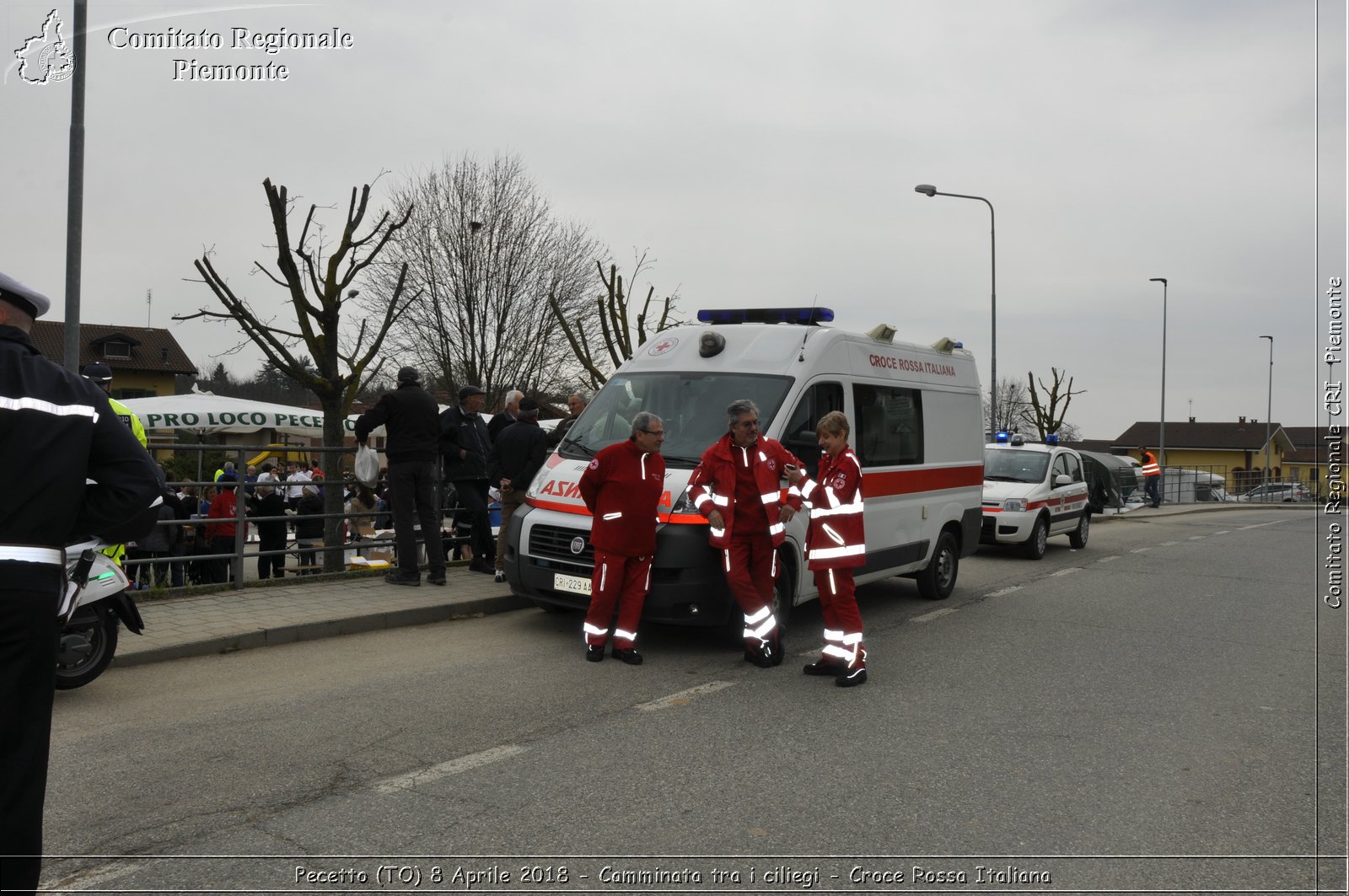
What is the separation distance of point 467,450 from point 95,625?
4.71 meters

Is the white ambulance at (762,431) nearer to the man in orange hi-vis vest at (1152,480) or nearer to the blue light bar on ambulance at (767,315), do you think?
the blue light bar on ambulance at (767,315)

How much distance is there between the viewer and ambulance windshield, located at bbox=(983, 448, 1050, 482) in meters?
16.5

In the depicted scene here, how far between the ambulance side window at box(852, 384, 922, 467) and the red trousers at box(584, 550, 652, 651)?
2478 millimetres

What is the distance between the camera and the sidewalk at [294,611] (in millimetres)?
7504

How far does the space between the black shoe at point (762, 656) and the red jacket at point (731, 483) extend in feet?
2.33

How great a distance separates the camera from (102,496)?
10.2 feet

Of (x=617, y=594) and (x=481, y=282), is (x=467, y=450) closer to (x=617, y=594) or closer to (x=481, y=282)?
(x=617, y=594)

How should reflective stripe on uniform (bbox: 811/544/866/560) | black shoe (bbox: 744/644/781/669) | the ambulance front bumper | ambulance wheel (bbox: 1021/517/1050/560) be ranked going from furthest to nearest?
1. ambulance wheel (bbox: 1021/517/1050/560)
2. the ambulance front bumper
3. black shoe (bbox: 744/644/781/669)
4. reflective stripe on uniform (bbox: 811/544/866/560)

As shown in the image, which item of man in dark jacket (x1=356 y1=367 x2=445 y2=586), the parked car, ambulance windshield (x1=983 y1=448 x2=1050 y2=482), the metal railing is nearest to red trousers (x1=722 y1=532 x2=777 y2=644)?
man in dark jacket (x1=356 y1=367 x2=445 y2=586)

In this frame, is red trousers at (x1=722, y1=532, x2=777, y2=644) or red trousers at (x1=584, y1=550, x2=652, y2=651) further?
red trousers at (x1=584, y1=550, x2=652, y2=651)

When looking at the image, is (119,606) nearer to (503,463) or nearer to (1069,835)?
(503,463)

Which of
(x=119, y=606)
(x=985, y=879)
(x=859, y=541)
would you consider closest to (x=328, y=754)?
(x=119, y=606)

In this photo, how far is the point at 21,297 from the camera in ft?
9.75

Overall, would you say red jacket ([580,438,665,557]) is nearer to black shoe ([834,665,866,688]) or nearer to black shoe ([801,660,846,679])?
black shoe ([801,660,846,679])
